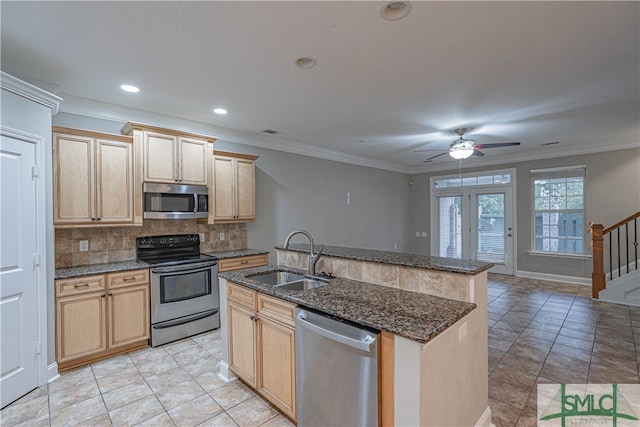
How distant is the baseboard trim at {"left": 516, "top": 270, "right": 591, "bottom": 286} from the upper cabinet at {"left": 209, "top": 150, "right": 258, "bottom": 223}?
18.8 feet

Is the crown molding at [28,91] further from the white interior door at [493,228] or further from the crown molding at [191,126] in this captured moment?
the white interior door at [493,228]

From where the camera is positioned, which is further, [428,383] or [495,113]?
[495,113]

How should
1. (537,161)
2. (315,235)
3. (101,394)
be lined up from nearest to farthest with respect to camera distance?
(101,394), (315,235), (537,161)

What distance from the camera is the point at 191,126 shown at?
13.5ft

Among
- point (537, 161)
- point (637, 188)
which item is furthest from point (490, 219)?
point (637, 188)

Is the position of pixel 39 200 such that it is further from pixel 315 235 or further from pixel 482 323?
A: pixel 315 235

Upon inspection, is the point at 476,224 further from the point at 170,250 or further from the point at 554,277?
the point at 170,250

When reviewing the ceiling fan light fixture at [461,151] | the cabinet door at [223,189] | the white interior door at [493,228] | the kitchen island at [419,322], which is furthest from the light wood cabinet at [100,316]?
the white interior door at [493,228]

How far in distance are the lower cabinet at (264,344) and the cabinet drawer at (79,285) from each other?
1400mm

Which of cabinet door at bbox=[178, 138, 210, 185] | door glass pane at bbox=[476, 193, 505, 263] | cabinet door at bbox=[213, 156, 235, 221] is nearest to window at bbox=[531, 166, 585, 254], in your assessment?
door glass pane at bbox=[476, 193, 505, 263]

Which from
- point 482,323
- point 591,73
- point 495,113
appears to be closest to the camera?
point 482,323

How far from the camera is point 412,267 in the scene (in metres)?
2.07

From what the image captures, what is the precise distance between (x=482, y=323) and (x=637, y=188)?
18.2 feet

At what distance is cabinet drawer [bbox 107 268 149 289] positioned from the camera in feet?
9.95
